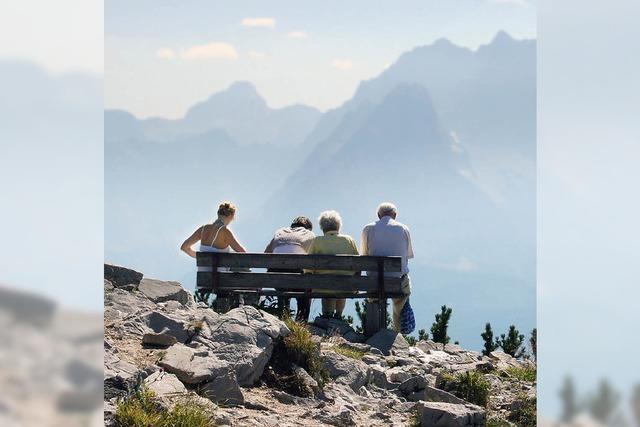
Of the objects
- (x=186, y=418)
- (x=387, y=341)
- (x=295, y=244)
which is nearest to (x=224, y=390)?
(x=186, y=418)

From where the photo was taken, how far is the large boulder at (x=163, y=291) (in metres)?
10.6

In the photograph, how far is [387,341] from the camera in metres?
11.0

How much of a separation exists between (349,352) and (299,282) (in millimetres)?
2018

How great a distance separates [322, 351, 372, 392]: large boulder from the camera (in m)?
8.82

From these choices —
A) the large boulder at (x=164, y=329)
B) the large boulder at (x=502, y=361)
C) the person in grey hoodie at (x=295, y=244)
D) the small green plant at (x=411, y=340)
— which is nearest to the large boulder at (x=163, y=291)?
the person in grey hoodie at (x=295, y=244)

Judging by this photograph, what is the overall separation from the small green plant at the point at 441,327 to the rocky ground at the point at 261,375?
118 inches

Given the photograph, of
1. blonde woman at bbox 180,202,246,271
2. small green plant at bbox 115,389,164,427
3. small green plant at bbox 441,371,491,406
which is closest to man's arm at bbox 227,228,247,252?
blonde woman at bbox 180,202,246,271

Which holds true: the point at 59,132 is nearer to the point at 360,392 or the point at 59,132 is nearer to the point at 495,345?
Answer: the point at 360,392

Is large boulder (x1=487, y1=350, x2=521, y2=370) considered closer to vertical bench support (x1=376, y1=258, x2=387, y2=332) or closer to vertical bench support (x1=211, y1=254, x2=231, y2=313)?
vertical bench support (x1=376, y1=258, x2=387, y2=332)

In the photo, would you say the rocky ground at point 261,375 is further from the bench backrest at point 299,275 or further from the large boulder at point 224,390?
the bench backrest at point 299,275

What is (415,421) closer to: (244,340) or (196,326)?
(244,340)

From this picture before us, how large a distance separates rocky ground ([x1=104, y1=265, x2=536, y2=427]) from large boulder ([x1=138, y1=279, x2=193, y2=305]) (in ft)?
0.54

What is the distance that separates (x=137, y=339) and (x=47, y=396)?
3791 millimetres

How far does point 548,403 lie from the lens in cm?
509
